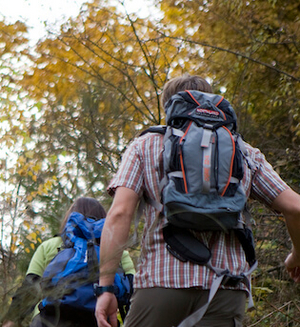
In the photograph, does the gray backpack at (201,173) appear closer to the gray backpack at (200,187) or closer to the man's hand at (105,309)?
the gray backpack at (200,187)

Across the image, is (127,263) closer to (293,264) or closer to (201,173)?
(201,173)

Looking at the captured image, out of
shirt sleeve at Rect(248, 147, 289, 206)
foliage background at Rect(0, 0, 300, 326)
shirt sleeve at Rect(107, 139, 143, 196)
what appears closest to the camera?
shirt sleeve at Rect(107, 139, 143, 196)

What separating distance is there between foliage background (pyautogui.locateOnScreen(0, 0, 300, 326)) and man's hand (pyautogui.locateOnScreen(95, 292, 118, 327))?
1115 mm

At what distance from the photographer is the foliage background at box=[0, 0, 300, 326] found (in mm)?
5129

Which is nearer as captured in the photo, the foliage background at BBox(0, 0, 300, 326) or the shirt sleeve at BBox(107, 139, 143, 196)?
the shirt sleeve at BBox(107, 139, 143, 196)

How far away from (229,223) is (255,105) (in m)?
5.76

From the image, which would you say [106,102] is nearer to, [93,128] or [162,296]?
[93,128]

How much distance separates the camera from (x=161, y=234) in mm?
2230

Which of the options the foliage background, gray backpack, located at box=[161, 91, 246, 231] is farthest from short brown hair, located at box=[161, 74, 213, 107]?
the foliage background

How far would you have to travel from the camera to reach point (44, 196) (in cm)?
163

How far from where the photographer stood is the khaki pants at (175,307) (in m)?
2.18

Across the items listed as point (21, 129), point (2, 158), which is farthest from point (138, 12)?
point (2, 158)

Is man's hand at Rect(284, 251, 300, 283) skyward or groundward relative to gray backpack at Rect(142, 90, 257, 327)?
groundward

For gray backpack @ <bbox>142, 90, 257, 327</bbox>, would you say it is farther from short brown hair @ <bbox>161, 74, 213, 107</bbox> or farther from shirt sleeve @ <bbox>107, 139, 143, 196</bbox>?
short brown hair @ <bbox>161, 74, 213, 107</bbox>
